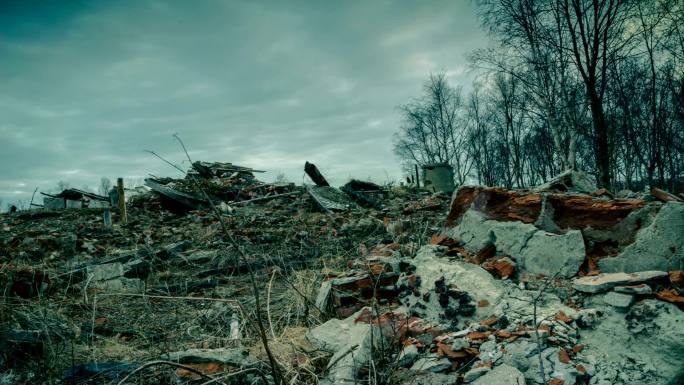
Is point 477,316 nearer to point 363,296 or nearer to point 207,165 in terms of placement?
point 363,296

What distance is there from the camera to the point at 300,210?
1023 cm

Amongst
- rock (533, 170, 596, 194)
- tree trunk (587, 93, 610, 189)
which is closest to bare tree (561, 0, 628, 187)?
tree trunk (587, 93, 610, 189)

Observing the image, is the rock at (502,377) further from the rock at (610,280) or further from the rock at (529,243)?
the rock at (529,243)

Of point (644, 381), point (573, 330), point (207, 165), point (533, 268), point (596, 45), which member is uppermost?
point (596, 45)

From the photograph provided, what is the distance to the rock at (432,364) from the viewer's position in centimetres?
202

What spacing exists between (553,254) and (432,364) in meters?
1.44

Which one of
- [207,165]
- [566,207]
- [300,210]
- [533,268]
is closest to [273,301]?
[533,268]

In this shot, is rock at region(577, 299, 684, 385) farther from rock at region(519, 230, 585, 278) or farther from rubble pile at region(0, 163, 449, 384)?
rubble pile at region(0, 163, 449, 384)

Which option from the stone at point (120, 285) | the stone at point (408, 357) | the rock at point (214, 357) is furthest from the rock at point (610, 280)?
the stone at point (120, 285)

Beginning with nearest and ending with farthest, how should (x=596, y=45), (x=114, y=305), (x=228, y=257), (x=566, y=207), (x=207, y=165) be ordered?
(x=566, y=207) → (x=114, y=305) → (x=228, y=257) → (x=596, y=45) → (x=207, y=165)

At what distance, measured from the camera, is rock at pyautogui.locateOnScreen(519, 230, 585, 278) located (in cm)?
268

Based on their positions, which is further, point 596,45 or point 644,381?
point 596,45

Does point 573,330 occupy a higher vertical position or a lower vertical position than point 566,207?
lower

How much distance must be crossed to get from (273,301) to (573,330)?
2727 millimetres
